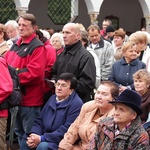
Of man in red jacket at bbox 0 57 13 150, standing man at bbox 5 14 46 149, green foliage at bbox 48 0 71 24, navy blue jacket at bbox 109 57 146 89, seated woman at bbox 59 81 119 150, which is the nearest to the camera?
seated woman at bbox 59 81 119 150

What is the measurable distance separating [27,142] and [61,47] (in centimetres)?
206

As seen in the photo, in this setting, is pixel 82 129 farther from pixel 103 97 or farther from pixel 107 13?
pixel 107 13

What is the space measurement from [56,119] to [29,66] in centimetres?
72

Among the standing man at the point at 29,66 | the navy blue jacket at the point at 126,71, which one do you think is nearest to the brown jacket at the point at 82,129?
the standing man at the point at 29,66

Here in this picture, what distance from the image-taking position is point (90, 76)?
4.70 m

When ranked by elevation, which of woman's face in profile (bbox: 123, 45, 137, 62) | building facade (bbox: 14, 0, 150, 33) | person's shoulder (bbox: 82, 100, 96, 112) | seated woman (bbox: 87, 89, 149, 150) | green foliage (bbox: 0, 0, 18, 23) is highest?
seated woman (bbox: 87, 89, 149, 150)

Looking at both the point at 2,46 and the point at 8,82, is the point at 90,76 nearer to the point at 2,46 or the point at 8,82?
the point at 8,82

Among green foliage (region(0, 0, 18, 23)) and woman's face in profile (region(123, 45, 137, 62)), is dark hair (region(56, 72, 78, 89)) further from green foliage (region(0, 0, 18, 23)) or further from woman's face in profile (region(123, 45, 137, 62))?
green foliage (region(0, 0, 18, 23))

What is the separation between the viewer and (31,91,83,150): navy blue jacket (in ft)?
14.4

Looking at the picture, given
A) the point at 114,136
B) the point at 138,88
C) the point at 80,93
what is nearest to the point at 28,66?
the point at 80,93

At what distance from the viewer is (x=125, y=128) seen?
3.20 m

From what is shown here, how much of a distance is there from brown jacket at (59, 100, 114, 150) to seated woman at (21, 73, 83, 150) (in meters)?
0.23

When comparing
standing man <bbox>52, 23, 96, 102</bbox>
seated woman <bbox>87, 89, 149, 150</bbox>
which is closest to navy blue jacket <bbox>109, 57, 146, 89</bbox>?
standing man <bbox>52, 23, 96, 102</bbox>

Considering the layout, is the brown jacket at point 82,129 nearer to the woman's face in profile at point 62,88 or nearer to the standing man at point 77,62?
the woman's face in profile at point 62,88
